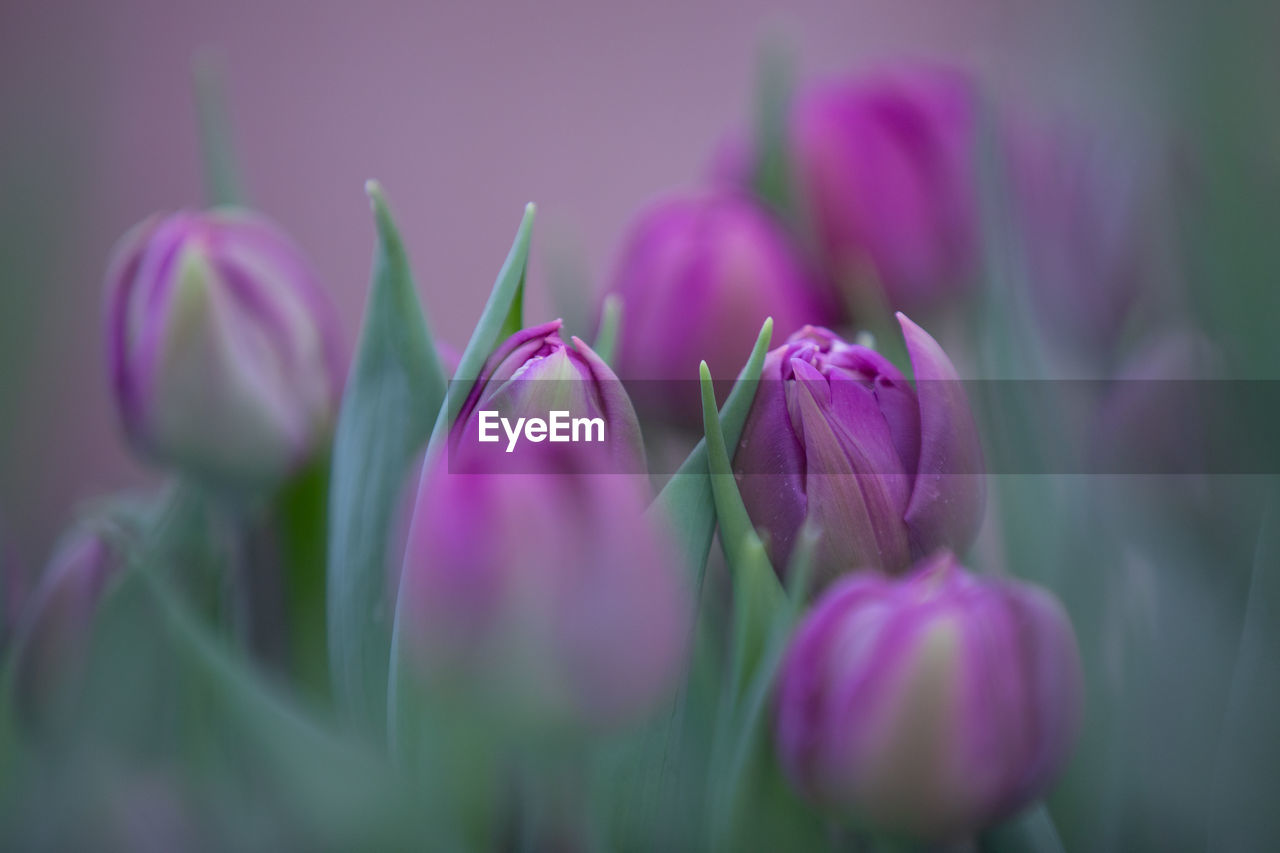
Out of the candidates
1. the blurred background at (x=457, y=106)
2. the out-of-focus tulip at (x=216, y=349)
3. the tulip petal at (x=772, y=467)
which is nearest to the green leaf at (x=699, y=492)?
the tulip petal at (x=772, y=467)

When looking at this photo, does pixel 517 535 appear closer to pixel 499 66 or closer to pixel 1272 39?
pixel 1272 39

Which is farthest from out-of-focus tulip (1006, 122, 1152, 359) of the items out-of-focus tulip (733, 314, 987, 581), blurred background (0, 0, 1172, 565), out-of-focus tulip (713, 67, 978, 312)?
blurred background (0, 0, 1172, 565)

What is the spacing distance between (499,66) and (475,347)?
114cm

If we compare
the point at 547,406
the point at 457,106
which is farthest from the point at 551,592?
the point at 457,106

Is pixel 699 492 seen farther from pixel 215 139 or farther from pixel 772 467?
pixel 215 139

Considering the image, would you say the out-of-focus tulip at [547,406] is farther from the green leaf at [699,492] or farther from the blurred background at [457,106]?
the blurred background at [457,106]

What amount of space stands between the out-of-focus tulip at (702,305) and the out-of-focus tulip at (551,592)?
0.12 m

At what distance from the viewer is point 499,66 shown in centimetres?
127

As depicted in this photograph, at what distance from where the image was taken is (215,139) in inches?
13.0

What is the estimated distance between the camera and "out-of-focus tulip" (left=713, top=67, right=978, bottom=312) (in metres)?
0.32

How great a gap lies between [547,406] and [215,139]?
0.68ft

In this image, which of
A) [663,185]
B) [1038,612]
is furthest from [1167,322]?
[663,185]

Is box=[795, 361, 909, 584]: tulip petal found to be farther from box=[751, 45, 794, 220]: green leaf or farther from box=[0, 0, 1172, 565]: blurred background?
box=[0, 0, 1172, 565]: blurred background

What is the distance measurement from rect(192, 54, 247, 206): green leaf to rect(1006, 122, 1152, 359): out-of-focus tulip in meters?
0.23
